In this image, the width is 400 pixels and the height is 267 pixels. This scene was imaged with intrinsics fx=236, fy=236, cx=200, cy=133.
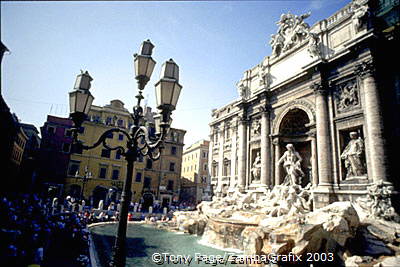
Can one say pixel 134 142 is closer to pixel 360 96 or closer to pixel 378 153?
pixel 378 153

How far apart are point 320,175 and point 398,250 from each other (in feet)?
19.8

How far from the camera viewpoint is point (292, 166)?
15.3 m

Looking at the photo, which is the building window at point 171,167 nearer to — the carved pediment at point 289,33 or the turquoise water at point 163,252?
the turquoise water at point 163,252

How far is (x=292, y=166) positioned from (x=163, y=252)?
9.49 m

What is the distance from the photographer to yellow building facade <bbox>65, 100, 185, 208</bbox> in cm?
2816

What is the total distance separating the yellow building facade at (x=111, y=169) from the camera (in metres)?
28.2

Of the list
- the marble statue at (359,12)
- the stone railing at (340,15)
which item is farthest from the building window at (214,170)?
the marble statue at (359,12)

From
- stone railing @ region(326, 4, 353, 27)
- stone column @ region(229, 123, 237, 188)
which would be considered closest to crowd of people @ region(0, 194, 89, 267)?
stone column @ region(229, 123, 237, 188)

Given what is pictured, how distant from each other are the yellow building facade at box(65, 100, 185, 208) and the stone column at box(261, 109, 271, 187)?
11629 mm

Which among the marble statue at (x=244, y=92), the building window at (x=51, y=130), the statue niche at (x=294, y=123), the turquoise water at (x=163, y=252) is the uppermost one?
the marble statue at (x=244, y=92)

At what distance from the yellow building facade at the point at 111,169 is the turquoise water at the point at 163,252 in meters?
14.4

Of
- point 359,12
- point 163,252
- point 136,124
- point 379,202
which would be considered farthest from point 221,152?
point 136,124

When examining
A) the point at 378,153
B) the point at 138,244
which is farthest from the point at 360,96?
the point at 138,244

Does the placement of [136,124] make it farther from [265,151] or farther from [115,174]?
[115,174]
